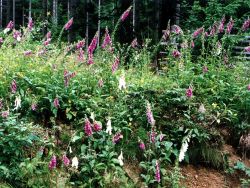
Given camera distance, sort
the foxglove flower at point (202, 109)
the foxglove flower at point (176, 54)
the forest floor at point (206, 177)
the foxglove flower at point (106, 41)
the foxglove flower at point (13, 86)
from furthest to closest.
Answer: the foxglove flower at point (176, 54) < the foxglove flower at point (106, 41) < the foxglove flower at point (202, 109) < the forest floor at point (206, 177) < the foxglove flower at point (13, 86)

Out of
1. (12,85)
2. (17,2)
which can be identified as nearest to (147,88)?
(12,85)

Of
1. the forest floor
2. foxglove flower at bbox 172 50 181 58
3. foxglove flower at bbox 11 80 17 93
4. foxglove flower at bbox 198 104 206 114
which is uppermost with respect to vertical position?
foxglove flower at bbox 172 50 181 58

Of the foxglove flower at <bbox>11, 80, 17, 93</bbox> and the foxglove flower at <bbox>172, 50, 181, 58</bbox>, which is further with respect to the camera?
the foxglove flower at <bbox>172, 50, 181, 58</bbox>

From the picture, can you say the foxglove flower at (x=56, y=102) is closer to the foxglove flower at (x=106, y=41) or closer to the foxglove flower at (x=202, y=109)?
the foxglove flower at (x=106, y=41)

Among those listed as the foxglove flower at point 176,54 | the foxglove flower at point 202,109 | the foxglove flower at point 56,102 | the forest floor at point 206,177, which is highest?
the foxglove flower at point 176,54

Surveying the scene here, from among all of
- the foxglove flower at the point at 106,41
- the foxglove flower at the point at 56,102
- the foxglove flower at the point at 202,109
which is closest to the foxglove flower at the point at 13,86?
the foxglove flower at the point at 56,102

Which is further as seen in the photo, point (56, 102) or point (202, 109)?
point (202, 109)

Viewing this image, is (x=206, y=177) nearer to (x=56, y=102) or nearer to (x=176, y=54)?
(x=176, y=54)

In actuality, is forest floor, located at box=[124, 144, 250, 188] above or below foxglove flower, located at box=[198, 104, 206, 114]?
below

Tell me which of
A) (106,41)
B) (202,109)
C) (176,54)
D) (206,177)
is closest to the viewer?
(206,177)

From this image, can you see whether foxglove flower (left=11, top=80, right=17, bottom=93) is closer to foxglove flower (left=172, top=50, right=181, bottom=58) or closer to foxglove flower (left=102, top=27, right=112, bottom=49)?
foxglove flower (left=102, top=27, right=112, bottom=49)

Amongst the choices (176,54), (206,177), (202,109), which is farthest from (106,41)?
(206,177)

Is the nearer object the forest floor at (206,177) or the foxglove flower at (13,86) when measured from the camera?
the foxglove flower at (13,86)

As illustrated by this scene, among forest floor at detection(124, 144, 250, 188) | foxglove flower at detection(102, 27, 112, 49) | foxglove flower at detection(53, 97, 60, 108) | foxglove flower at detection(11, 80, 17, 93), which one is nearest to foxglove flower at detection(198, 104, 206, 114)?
forest floor at detection(124, 144, 250, 188)
